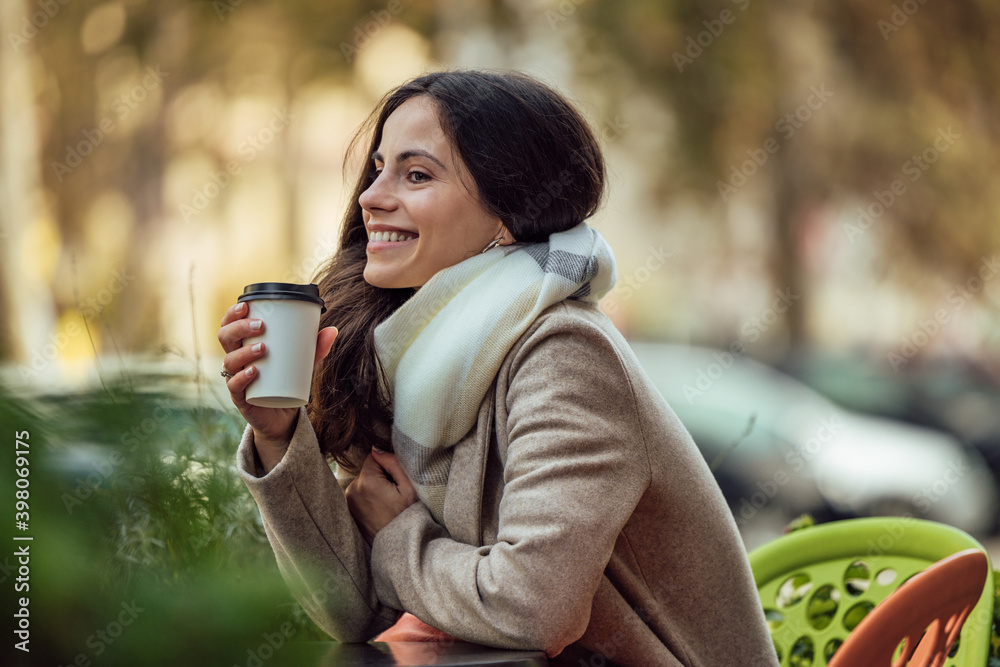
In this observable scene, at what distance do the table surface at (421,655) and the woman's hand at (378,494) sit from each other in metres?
0.30

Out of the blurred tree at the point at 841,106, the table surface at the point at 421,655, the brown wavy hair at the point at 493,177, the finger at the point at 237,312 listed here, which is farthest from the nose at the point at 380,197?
the blurred tree at the point at 841,106

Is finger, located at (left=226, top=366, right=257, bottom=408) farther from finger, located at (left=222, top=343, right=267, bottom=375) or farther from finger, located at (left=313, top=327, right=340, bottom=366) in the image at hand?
finger, located at (left=313, top=327, right=340, bottom=366)

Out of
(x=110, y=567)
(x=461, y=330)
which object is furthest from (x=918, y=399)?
(x=110, y=567)

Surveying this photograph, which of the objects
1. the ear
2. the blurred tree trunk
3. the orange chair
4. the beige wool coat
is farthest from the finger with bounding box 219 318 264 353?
the blurred tree trunk

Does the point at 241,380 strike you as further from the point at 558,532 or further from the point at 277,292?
the point at 558,532

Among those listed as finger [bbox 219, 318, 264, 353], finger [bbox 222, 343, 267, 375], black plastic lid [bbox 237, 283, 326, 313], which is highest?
black plastic lid [bbox 237, 283, 326, 313]

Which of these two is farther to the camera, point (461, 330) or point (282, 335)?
point (461, 330)

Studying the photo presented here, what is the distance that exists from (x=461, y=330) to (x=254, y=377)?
397 mm

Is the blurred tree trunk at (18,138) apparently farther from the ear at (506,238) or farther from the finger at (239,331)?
the finger at (239,331)

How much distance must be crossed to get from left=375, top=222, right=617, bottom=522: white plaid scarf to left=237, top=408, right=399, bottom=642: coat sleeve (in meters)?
0.16

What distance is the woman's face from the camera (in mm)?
1892

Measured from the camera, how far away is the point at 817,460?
6027 millimetres

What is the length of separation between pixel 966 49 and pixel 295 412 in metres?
10.2

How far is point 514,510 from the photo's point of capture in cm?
147
